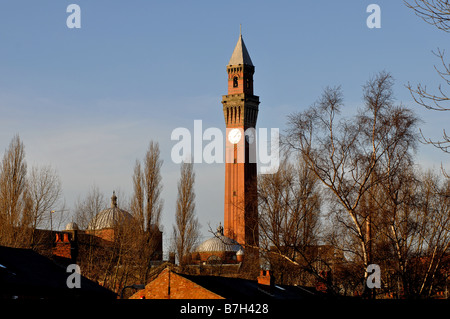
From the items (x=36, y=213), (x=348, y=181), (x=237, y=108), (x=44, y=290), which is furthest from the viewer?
(x=237, y=108)

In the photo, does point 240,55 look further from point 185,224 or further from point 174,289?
point 174,289

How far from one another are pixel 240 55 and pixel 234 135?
1219 cm

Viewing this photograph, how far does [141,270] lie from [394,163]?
1259 inches

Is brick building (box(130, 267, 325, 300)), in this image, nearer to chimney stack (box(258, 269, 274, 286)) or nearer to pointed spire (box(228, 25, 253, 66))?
chimney stack (box(258, 269, 274, 286))

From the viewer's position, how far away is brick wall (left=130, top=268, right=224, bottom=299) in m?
31.0

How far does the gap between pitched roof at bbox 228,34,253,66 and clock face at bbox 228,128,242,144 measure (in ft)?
34.0

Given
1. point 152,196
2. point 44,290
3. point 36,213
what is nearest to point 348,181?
point 44,290

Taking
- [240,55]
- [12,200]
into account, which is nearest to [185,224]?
[12,200]

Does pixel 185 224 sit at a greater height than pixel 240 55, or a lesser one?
lesser

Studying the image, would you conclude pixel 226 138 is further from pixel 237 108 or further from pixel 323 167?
pixel 323 167

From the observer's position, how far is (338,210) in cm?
2566

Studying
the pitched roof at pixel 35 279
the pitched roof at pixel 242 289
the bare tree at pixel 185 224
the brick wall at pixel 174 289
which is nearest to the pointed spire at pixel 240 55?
the bare tree at pixel 185 224

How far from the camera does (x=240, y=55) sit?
334ft

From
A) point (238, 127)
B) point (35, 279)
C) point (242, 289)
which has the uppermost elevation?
point (238, 127)
